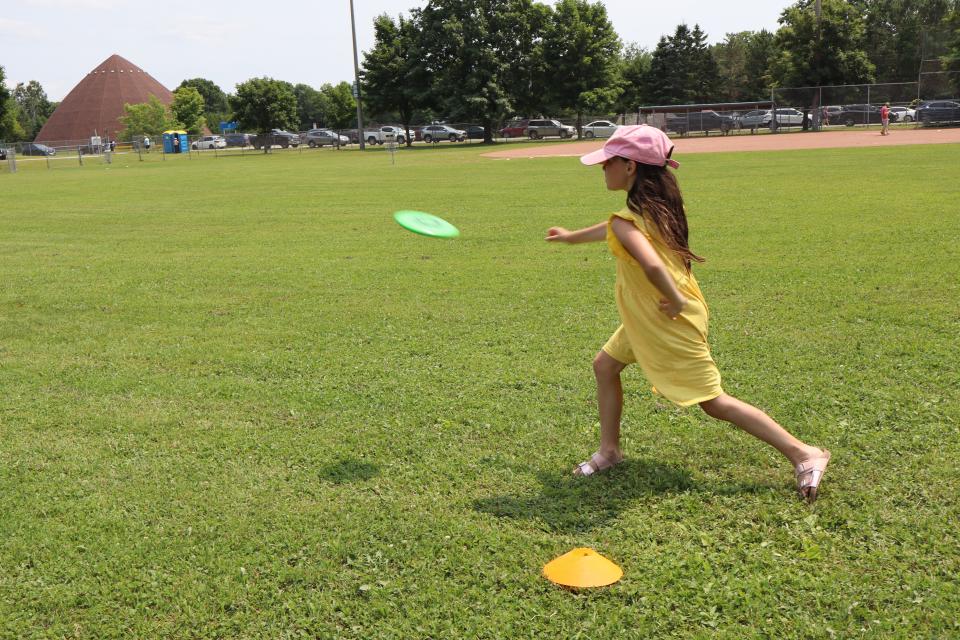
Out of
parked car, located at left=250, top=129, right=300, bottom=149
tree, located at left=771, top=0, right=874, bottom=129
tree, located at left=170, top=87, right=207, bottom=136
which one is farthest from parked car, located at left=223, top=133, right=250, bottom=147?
tree, located at left=771, top=0, right=874, bottom=129

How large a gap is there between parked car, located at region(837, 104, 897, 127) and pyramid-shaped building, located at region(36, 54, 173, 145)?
108705 mm

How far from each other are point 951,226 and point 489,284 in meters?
6.63

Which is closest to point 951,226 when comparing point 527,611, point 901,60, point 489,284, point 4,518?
point 489,284

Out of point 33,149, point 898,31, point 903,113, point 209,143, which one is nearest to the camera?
point 903,113

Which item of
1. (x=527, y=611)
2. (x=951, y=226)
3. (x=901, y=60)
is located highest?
(x=901, y=60)

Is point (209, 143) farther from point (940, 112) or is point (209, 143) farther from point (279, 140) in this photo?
point (940, 112)

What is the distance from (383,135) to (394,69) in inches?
354

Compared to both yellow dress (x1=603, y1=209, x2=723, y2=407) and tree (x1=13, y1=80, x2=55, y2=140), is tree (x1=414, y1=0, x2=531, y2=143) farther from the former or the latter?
tree (x1=13, y1=80, x2=55, y2=140)

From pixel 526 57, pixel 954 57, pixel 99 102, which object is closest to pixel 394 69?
pixel 526 57

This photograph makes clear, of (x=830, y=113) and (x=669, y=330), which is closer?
(x=669, y=330)

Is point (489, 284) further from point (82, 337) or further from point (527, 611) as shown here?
point (527, 611)

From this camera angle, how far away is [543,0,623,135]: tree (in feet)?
193

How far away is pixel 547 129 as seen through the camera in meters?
61.3

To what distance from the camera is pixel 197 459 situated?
14.1 ft
